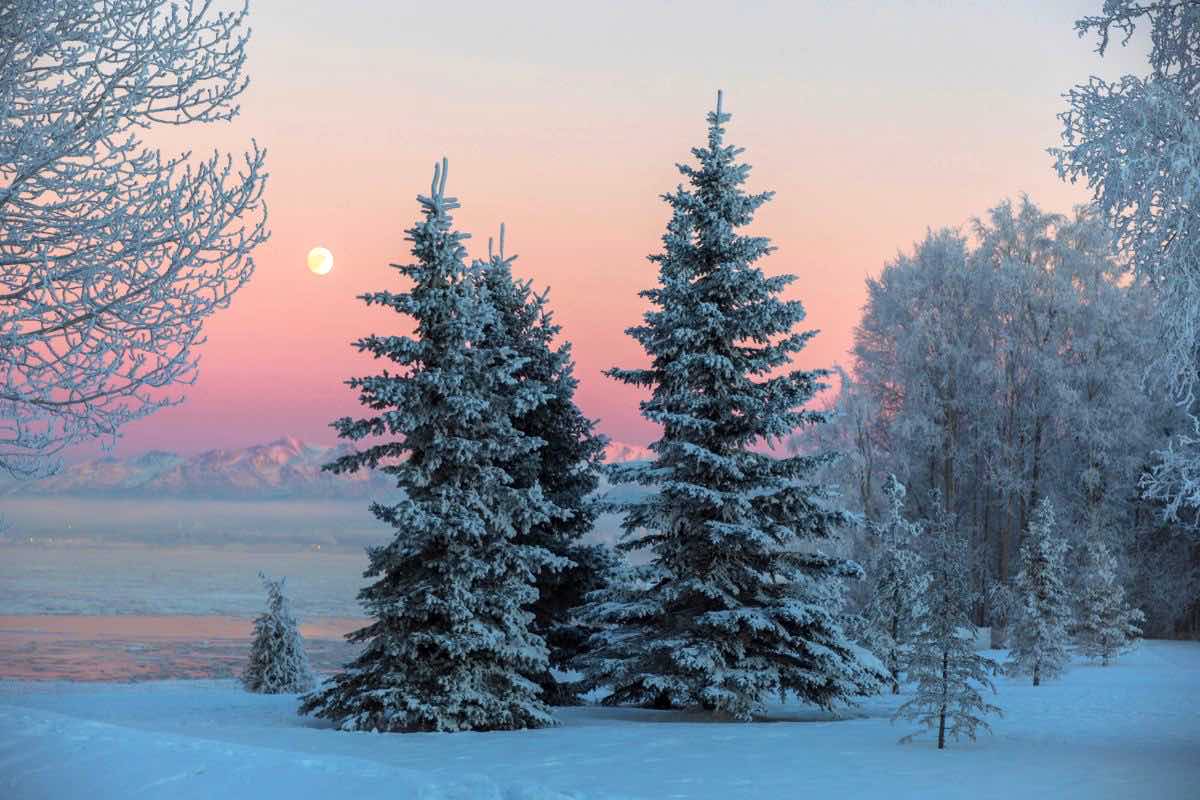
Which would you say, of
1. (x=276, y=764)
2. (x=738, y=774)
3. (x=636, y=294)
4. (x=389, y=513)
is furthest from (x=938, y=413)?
(x=276, y=764)

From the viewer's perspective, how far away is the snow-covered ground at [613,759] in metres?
11.1

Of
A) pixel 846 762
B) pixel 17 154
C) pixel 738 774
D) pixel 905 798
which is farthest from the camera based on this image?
pixel 846 762

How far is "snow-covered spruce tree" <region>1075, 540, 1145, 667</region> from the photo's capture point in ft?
99.0

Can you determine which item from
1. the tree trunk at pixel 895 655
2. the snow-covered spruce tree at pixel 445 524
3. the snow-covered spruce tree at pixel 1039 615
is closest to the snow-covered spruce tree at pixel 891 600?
the tree trunk at pixel 895 655

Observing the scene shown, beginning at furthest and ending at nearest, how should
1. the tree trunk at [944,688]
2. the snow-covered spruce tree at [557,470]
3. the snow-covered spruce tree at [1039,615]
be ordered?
1. the snow-covered spruce tree at [1039,615]
2. the snow-covered spruce tree at [557,470]
3. the tree trunk at [944,688]

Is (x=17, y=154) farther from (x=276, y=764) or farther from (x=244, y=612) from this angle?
(x=244, y=612)

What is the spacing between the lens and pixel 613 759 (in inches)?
533

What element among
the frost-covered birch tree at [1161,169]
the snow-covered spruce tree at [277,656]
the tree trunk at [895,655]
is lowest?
the snow-covered spruce tree at [277,656]

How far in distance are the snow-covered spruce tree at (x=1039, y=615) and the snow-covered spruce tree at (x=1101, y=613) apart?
403cm

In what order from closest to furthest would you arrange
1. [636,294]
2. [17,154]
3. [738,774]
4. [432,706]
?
[17,154] → [738,774] → [432,706] → [636,294]

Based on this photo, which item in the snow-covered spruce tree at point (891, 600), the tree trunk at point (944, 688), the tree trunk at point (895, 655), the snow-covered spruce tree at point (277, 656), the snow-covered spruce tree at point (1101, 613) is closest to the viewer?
the tree trunk at point (944, 688)

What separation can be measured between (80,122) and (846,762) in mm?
9765

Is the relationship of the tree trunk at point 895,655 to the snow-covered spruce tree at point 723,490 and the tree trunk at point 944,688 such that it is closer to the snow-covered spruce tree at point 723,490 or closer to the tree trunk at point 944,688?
the snow-covered spruce tree at point 723,490

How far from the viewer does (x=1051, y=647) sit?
2556cm
